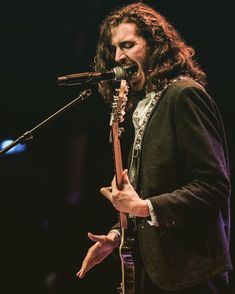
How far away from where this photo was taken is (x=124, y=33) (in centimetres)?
221

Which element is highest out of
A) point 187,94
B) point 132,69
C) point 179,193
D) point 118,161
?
point 132,69

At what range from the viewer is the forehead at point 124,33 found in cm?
218

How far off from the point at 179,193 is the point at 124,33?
0.93m

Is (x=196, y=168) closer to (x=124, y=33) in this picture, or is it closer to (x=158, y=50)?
(x=158, y=50)

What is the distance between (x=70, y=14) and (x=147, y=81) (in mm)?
1993

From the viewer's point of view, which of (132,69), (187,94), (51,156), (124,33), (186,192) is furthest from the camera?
(51,156)

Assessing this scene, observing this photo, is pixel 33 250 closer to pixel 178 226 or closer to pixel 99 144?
pixel 99 144

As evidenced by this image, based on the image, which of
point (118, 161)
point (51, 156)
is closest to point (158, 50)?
point (118, 161)

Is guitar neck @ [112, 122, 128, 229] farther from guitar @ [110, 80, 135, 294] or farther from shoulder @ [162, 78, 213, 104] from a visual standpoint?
shoulder @ [162, 78, 213, 104]

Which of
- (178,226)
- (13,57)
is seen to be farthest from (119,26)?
(13,57)

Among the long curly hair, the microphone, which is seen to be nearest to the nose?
the long curly hair

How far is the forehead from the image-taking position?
7.16ft

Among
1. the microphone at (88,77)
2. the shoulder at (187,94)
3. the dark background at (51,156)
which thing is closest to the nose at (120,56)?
the microphone at (88,77)

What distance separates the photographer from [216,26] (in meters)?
3.62
